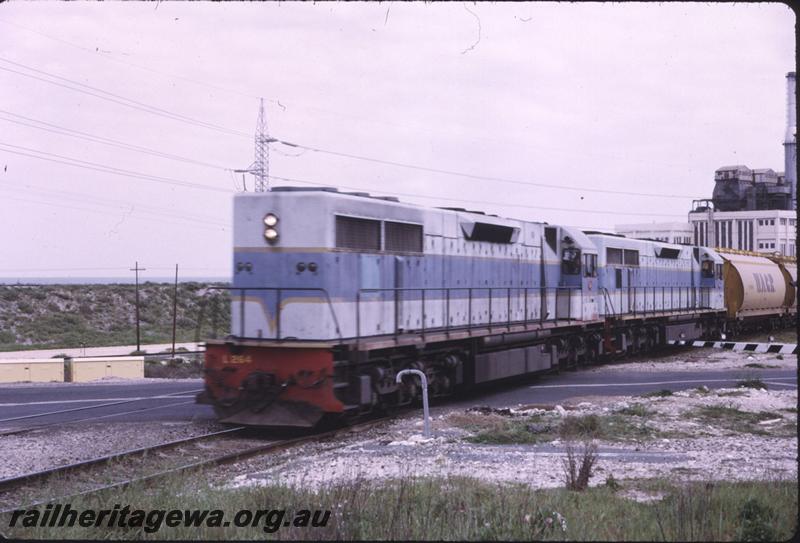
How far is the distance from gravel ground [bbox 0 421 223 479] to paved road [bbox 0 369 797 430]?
0.90 meters

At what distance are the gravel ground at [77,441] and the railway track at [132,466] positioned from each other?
2.02ft

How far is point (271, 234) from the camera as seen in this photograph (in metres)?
12.5

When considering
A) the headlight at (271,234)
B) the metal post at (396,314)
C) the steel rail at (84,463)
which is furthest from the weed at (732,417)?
the steel rail at (84,463)

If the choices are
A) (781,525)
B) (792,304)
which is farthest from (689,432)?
(792,304)

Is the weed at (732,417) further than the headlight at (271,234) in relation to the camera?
No

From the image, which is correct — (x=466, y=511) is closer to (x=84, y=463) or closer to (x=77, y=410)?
(x=84, y=463)

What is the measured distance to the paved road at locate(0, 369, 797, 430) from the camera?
48.5 feet

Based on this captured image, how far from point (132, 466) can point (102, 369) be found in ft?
51.2

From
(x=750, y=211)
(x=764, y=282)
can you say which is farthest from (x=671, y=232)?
(x=764, y=282)

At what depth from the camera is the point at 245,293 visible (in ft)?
41.7

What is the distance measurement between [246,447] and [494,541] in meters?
6.64

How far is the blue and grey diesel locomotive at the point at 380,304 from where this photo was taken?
1208 cm

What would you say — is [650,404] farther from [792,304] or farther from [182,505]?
[792,304]

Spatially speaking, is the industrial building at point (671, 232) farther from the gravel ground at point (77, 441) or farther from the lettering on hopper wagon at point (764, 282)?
the gravel ground at point (77, 441)
